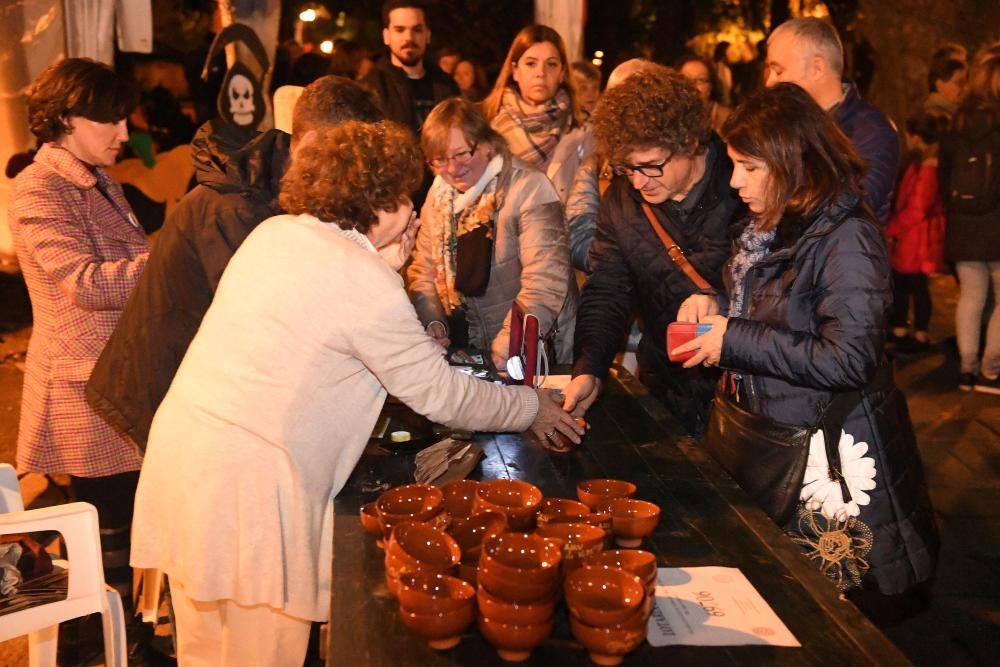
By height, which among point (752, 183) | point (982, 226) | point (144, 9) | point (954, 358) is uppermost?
point (144, 9)

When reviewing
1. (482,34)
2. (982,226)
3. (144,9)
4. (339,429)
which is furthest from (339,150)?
(482,34)

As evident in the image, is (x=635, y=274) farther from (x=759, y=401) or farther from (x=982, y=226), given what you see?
(x=982, y=226)

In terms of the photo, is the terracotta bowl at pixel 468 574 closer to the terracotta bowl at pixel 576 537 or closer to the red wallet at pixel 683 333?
the terracotta bowl at pixel 576 537

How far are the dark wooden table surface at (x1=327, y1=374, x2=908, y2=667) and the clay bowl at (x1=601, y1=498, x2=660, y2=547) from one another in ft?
0.21

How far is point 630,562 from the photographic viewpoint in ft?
5.73

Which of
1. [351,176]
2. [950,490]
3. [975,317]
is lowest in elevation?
[950,490]

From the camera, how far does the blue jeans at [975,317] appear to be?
616 cm

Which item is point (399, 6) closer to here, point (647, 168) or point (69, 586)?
point (647, 168)

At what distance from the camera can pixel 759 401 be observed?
2541 millimetres

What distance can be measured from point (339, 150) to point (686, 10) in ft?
52.2

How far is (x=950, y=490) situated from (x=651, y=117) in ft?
9.43

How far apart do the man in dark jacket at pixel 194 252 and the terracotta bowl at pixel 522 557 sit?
1.41 meters

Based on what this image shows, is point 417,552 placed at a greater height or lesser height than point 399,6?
lesser

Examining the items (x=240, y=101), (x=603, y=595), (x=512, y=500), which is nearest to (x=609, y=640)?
(x=603, y=595)
